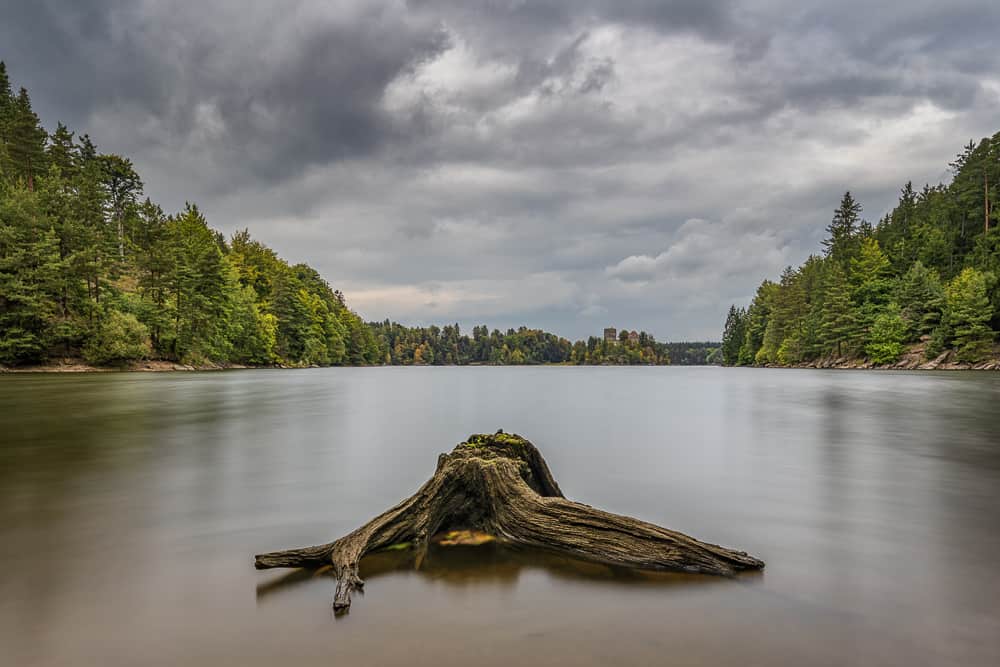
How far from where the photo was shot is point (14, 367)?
43188 millimetres

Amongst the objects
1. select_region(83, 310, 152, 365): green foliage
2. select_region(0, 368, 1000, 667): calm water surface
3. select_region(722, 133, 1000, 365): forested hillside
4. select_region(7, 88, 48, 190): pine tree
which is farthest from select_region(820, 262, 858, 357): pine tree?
select_region(7, 88, 48, 190): pine tree

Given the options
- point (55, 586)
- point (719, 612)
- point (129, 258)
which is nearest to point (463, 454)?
point (719, 612)

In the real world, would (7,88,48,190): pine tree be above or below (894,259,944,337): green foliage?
above

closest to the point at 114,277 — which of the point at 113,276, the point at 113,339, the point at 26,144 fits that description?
the point at 113,276

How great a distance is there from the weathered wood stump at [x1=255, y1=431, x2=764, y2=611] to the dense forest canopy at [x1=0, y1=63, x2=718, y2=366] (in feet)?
164

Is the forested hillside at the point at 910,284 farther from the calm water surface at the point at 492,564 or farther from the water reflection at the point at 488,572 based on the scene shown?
the water reflection at the point at 488,572

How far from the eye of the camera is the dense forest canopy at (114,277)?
42.2 m

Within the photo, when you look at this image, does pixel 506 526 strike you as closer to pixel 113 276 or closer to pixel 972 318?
pixel 113 276

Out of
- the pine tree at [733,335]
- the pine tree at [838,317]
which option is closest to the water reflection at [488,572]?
the pine tree at [838,317]

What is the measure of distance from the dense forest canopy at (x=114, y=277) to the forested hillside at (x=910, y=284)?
84120mm

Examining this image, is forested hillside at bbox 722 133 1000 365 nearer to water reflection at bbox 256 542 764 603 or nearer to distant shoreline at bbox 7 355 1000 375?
distant shoreline at bbox 7 355 1000 375

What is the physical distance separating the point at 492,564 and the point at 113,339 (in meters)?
53.8

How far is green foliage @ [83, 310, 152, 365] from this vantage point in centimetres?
4584

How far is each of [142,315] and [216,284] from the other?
11.2 meters
